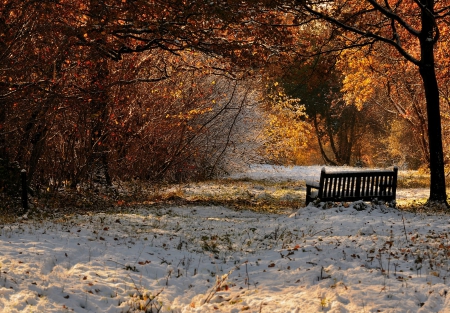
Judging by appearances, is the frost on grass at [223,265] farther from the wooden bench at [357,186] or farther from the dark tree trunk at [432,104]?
the dark tree trunk at [432,104]

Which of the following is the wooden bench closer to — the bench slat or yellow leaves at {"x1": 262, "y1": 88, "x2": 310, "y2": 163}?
the bench slat

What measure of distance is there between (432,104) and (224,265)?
28.4ft

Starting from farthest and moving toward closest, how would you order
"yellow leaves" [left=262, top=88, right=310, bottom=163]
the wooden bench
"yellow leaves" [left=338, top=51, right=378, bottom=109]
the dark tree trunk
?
"yellow leaves" [left=262, top=88, right=310, bottom=163] → "yellow leaves" [left=338, top=51, right=378, bottom=109] → the dark tree trunk → the wooden bench

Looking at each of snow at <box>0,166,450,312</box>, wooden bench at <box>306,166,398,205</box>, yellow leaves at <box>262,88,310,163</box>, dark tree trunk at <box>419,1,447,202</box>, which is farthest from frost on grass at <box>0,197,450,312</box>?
yellow leaves at <box>262,88,310,163</box>

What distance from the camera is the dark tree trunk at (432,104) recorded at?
13.1 metres

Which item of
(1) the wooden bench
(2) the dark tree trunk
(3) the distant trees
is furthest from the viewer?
(2) the dark tree trunk

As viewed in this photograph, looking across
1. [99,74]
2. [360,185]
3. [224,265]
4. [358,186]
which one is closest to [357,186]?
[358,186]

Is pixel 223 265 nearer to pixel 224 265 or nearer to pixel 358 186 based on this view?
pixel 224 265

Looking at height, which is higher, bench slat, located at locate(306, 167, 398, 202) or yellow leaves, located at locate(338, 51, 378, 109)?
yellow leaves, located at locate(338, 51, 378, 109)

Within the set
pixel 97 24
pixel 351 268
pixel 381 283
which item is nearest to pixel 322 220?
pixel 351 268

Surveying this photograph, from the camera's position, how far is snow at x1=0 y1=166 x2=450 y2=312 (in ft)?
18.3

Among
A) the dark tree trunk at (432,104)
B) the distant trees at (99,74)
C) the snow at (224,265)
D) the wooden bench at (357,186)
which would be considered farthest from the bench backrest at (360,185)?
the distant trees at (99,74)

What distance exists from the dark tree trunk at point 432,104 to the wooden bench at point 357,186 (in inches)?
49.8

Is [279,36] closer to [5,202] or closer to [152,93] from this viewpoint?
[152,93]
